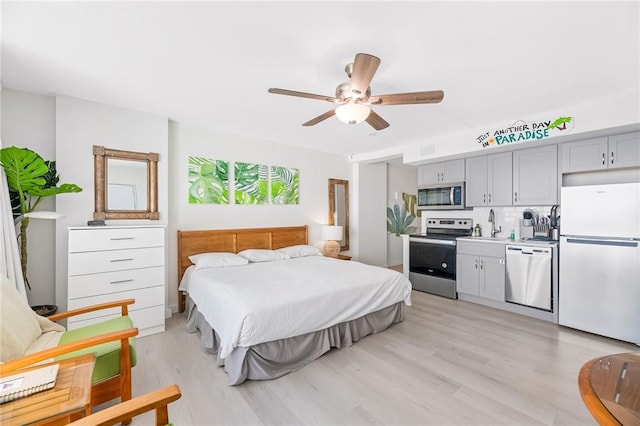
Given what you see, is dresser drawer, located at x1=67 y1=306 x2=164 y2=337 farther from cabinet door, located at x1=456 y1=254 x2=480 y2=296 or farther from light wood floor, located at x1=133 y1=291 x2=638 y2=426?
cabinet door, located at x1=456 y1=254 x2=480 y2=296

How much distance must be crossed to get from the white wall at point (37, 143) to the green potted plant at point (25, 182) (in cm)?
10

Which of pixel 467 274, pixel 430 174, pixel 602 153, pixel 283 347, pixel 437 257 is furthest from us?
pixel 430 174

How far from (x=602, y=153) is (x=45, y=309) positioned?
20.1 ft

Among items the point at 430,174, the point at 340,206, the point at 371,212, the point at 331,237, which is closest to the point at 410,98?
the point at 430,174

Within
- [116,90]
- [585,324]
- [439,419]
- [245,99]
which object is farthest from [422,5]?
[585,324]

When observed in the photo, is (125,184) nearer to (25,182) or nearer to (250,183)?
(25,182)

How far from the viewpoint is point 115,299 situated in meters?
2.85

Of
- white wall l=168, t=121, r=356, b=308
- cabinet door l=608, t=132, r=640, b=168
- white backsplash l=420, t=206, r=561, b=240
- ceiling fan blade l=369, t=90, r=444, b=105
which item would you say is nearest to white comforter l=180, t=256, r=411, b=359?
white wall l=168, t=121, r=356, b=308

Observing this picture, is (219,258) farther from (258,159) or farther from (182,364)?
(258,159)

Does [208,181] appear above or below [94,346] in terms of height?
above

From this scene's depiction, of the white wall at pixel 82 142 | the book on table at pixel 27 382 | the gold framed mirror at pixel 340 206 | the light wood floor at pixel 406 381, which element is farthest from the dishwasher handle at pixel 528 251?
the white wall at pixel 82 142

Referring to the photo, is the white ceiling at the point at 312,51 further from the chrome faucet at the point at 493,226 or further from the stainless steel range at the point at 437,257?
the stainless steel range at the point at 437,257

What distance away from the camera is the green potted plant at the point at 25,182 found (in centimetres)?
233

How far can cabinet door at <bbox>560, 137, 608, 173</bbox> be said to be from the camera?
3139mm
